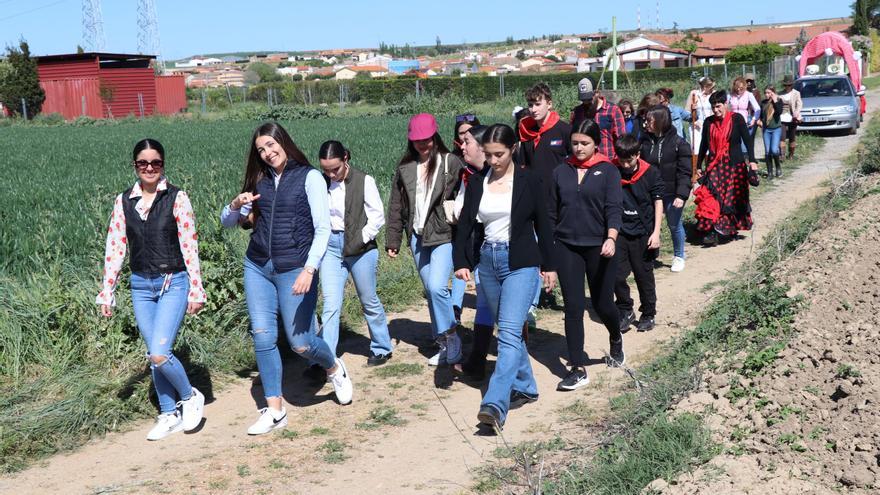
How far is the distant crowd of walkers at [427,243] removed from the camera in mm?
5730

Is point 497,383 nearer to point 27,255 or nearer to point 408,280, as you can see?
point 408,280

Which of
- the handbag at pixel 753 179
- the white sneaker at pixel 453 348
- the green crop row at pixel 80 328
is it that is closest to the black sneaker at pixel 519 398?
the white sneaker at pixel 453 348

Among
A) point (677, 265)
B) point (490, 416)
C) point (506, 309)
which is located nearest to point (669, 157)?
point (677, 265)

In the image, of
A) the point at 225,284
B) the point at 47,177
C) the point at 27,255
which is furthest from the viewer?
the point at 47,177

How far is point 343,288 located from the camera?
702cm

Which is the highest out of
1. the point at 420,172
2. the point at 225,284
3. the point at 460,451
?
the point at 420,172

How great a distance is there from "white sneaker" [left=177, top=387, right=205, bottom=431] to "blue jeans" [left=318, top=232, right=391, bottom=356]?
994 mm

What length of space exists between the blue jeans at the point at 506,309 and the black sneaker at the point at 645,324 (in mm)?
2255

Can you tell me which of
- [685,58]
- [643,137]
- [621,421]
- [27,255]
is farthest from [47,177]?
[685,58]

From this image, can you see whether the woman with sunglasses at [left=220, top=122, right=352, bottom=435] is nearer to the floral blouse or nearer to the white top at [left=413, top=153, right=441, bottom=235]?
the floral blouse

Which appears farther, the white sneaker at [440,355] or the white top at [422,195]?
the white sneaker at [440,355]

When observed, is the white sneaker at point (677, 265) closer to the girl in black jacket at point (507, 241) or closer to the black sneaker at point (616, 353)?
the black sneaker at point (616, 353)

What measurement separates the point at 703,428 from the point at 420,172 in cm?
302

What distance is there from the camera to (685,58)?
9088 cm
